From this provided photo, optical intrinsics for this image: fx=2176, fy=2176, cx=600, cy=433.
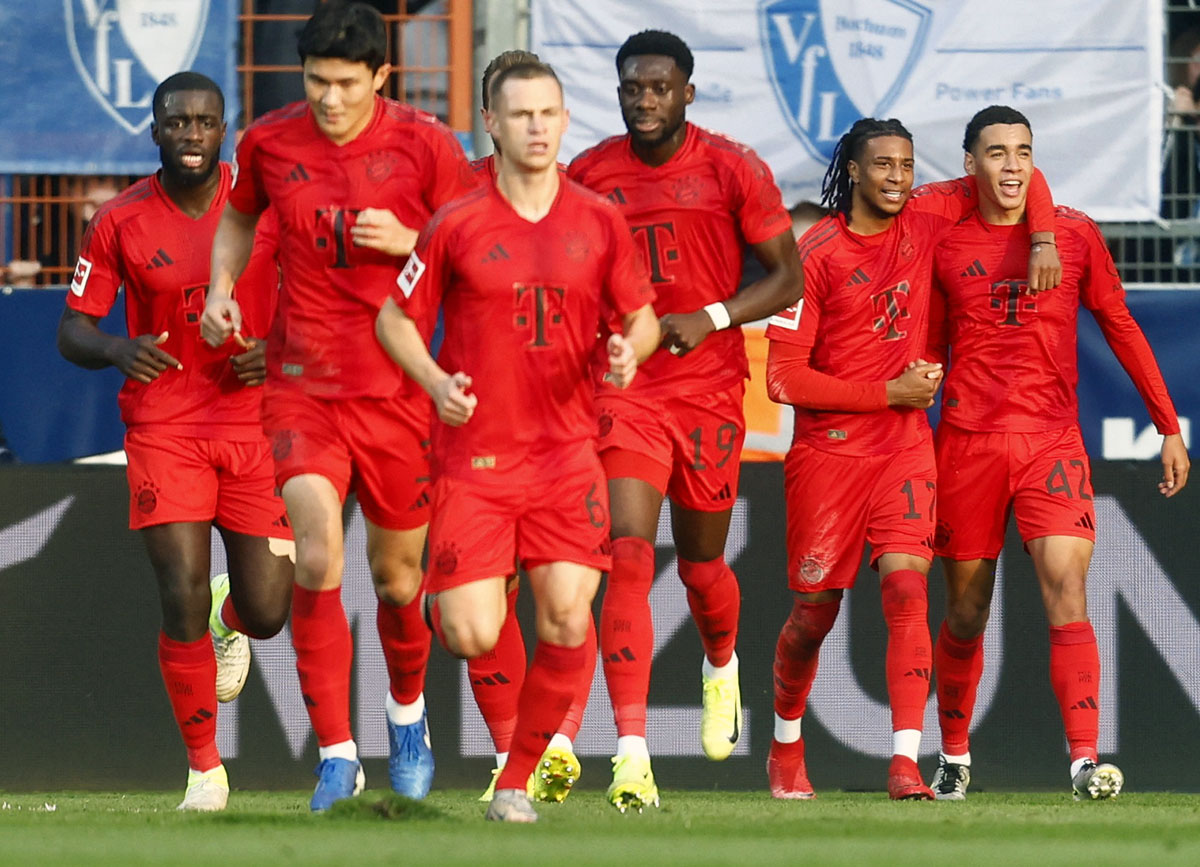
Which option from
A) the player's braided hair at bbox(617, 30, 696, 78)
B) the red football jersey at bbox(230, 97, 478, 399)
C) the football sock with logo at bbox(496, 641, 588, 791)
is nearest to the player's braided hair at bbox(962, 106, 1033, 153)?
the player's braided hair at bbox(617, 30, 696, 78)

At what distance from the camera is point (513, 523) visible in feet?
21.1

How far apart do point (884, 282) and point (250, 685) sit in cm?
331

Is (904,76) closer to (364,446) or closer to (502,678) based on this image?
(502,678)

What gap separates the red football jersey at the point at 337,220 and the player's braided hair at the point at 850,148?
2004mm

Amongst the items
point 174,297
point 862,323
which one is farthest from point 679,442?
point 174,297

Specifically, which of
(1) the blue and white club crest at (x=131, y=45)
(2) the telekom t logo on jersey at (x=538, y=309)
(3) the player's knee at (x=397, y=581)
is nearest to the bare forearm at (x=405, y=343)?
(2) the telekom t logo on jersey at (x=538, y=309)

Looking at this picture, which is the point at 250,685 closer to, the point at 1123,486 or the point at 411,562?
the point at 411,562

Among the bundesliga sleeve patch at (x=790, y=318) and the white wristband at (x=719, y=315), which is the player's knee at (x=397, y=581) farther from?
the bundesliga sleeve patch at (x=790, y=318)

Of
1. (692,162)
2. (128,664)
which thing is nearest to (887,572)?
(692,162)

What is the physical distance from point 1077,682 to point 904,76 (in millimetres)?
4476

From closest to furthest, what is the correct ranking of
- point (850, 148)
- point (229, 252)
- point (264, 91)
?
point (229, 252) → point (850, 148) → point (264, 91)

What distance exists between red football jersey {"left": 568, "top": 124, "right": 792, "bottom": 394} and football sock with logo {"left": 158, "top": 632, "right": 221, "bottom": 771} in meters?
1.91

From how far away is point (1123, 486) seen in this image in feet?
31.5

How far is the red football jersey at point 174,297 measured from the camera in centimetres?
803
